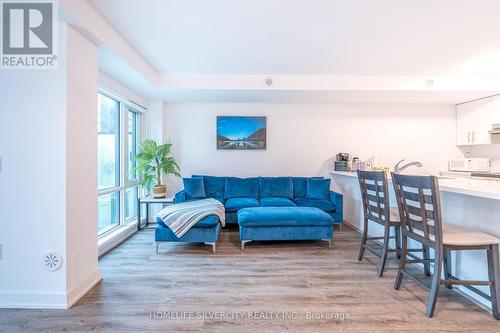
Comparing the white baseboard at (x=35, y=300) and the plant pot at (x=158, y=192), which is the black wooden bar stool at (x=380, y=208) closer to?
the white baseboard at (x=35, y=300)

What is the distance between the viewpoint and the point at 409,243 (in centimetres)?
273

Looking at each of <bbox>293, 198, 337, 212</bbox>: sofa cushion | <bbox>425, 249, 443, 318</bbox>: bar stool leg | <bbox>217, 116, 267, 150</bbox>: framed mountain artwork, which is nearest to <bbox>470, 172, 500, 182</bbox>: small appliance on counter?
<bbox>293, 198, 337, 212</bbox>: sofa cushion

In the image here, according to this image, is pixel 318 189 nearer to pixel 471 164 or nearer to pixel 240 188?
pixel 240 188

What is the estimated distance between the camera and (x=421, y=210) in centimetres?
184

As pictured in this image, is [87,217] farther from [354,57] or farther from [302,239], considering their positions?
[354,57]

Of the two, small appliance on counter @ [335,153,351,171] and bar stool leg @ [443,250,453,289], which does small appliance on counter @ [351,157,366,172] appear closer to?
small appliance on counter @ [335,153,351,171]

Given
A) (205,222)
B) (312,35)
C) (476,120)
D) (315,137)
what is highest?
(312,35)

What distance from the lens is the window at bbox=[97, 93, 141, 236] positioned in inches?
130

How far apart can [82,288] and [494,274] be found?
3.30 meters

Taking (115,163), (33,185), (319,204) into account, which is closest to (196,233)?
(33,185)

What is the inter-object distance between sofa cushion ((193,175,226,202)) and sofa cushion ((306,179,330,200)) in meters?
1.59

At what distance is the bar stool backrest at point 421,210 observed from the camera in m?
1.69

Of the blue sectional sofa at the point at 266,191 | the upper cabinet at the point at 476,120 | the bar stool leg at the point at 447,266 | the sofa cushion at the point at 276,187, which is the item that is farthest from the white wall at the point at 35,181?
the upper cabinet at the point at 476,120

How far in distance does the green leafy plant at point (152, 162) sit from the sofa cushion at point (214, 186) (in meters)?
0.66
